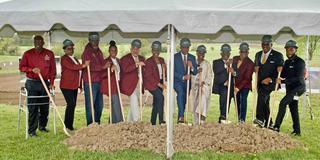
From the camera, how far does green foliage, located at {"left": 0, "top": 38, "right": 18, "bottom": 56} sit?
25.6 metres

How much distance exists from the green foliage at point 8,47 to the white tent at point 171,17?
68.4 feet

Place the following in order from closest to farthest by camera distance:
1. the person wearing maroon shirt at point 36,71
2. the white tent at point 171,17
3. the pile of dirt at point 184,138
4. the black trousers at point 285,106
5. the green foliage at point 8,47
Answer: the white tent at point 171,17, the pile of dirt at point 184,138, the person wearing maroon shirt at point 36,71, the black trousers at point 285,106, the green foliage at point 8,47

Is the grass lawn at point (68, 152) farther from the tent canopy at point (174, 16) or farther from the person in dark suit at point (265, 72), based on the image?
the tent canopy at point (174, 16)

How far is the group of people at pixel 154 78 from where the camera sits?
7277 millimetres

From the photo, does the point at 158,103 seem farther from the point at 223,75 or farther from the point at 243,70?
the point at 243,70

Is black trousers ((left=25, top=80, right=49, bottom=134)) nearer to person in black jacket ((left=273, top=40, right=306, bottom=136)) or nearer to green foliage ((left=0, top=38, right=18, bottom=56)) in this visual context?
person in black jacket ((left=273, top=40, right=306, bottom=136))

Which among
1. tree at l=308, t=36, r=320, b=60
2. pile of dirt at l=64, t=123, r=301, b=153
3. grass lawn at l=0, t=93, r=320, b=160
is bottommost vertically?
grass lawn at l=0, t=93, r=320, b=160

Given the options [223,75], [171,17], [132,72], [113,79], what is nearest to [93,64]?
[113,79]

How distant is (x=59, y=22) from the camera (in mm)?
5414

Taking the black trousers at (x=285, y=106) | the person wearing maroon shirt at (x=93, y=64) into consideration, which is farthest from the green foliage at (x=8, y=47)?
the black trousers at (x=285, y=106)

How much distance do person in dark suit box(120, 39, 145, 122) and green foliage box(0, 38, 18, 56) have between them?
19.3 metres

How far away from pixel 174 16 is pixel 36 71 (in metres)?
2.72

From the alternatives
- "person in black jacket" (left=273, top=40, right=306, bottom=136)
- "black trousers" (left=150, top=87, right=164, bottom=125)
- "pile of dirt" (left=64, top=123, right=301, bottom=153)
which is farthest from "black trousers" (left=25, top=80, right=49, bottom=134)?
"person in black jacket" (left=273, top=40, right=306, bottom=136)

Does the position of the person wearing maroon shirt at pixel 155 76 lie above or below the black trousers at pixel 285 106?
above
